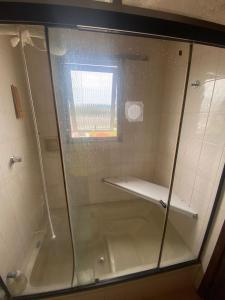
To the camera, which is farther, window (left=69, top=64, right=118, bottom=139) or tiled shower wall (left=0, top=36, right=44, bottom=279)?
window (left=69, top=64, right=118, bottom=139)

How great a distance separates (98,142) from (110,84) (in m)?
0.54

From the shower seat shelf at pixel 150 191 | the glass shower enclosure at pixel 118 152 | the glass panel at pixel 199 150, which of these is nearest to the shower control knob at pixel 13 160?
the glass shower enclosure at pixel 118 152

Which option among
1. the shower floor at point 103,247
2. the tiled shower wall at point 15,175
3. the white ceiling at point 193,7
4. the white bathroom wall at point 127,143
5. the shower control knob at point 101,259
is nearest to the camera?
the white ceiling at point 193,7

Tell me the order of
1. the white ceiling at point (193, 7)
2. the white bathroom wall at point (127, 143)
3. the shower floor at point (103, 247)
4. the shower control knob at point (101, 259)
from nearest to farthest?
Answer: the white ceiling at point (193, 7) → the shower floor at point (103, 247) → the shower control knob at point (101, 259) → the white bathroom wall at point (127, 143)

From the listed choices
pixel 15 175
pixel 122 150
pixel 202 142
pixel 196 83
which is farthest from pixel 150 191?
pixel 15 175

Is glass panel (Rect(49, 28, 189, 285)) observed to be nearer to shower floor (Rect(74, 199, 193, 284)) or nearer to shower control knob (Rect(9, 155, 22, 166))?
shower floor (Rect(74, 199, 193, 284))

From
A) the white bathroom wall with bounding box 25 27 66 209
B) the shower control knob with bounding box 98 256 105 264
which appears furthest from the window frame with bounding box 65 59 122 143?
the shower control knob with bounding box 98 256 105 264

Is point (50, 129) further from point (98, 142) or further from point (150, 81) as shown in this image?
point (150, 81)

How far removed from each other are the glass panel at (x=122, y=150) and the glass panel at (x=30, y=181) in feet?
0.56

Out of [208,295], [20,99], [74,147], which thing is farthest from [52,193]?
[208,295]

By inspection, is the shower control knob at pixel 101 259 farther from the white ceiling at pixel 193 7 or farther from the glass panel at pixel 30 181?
the white ceiling at pixel 193 7

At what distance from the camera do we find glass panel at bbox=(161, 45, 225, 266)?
3.10 feet

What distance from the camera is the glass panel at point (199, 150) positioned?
0.94 m

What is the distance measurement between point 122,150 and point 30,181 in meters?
0.90
